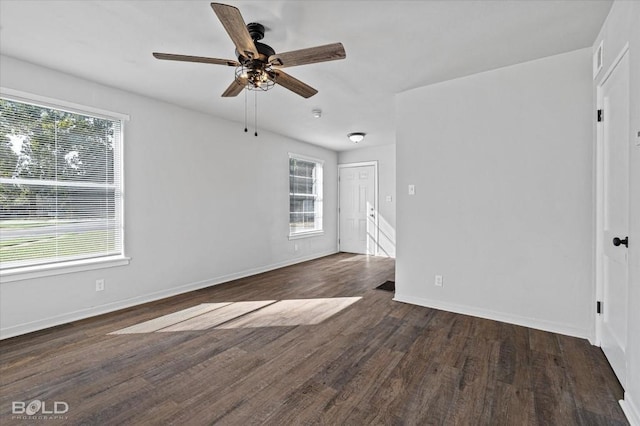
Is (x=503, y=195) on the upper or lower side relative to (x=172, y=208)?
upper

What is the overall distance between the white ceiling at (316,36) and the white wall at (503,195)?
29 centimetres

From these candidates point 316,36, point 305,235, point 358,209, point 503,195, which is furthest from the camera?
point 358,209

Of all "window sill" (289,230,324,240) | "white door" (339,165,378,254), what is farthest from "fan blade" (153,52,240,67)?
"white door" (339,165,378,254)

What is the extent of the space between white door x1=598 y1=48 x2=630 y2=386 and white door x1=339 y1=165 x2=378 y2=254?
14.9ft

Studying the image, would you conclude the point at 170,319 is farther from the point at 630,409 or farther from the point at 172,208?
the point at 630,409

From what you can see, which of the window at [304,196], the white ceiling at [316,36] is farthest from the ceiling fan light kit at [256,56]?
the window at [304,196]

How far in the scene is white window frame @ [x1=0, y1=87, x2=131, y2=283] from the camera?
275cm

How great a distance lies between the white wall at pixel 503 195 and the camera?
2670 millimetres

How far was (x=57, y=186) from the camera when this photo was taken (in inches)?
119

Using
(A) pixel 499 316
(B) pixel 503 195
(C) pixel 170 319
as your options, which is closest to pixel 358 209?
(B) pixel 503 195

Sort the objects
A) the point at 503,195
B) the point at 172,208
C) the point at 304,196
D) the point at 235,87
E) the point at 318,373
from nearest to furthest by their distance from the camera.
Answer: the point at 318,373, the point at 235,87, the point at 503,195, the point at 172,208, the point at 304,196

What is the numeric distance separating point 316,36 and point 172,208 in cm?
283

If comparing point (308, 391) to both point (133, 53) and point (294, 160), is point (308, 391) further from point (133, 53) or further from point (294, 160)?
point (294, 160)

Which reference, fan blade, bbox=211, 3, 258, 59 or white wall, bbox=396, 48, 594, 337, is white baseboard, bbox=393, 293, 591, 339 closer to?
white wall, bbox=396, 48, 594, 337
